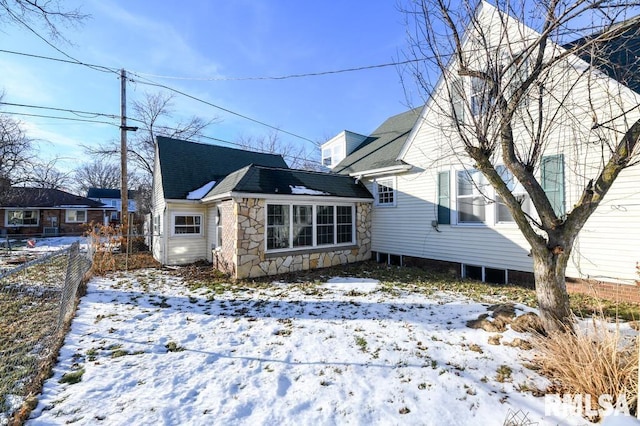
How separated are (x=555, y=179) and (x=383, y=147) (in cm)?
655

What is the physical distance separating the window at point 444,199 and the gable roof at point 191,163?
9.18m

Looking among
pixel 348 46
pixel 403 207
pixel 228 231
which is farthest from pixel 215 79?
pixel 403 207

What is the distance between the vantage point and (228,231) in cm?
876

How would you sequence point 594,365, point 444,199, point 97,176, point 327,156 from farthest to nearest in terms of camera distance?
point 97,176 → point 327,156 → point 444,199 → point 594,365

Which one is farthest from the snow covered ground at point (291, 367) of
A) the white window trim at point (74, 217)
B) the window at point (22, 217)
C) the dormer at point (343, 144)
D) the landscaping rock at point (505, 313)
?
the window at point (22, 217)

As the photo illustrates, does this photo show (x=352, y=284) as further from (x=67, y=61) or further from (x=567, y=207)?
(x=67, y=61)

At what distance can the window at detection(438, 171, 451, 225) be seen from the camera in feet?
28.6

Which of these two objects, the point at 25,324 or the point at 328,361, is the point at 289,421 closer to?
the point at 328,361

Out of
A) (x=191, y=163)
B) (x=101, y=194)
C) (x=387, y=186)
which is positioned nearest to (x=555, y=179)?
(x=387, y=186)

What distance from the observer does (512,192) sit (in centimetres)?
752

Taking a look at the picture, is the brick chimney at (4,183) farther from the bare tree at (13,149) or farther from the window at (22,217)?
the window at (22,217)

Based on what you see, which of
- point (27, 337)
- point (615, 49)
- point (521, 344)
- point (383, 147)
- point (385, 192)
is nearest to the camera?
point (521, 344)

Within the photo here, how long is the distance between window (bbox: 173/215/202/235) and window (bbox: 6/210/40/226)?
24346 millimetres

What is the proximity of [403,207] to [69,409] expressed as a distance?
30.4 feet
